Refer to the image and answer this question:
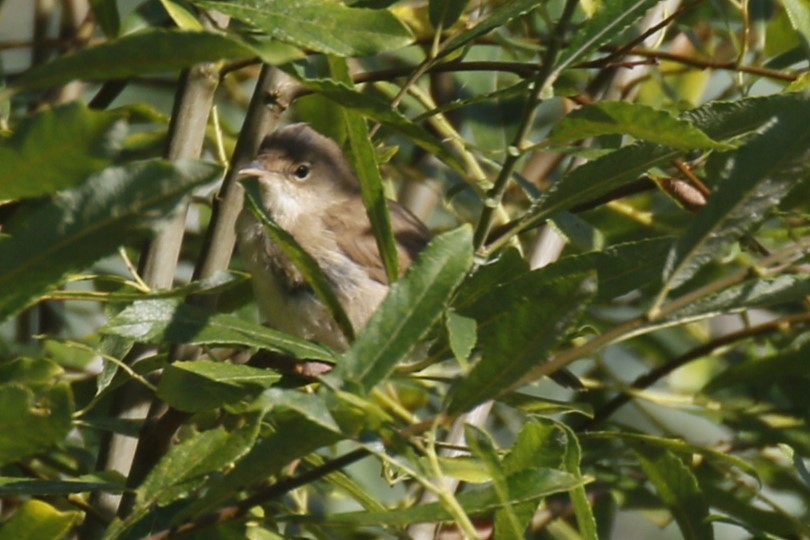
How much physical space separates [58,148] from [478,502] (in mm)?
619

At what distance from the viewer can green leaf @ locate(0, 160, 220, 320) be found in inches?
45.6

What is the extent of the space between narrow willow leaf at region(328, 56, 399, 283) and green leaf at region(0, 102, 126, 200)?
496mm

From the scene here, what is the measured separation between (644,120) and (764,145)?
15 centimetres

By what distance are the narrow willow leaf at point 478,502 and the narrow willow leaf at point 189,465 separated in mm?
129

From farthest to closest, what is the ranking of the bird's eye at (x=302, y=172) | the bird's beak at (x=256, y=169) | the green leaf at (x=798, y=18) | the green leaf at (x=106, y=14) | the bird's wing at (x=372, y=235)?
the bird's eye at (x=302, y=172)
the bird's wing at (x=372, y=235)
the bird's beak at (x=256, y=169)
the green leaf at (x=106, y=14)
the green leaf at (x=798, y=18)

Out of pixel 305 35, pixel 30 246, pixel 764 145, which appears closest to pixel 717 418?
pixel 764 145

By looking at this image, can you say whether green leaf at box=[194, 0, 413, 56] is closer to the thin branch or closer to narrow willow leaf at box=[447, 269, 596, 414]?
narrow willow leaf at box=[447, 269, 596, 414]

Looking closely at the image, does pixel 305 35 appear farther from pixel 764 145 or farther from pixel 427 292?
pixel 764 145

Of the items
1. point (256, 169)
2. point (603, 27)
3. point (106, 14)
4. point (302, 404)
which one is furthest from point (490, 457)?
point (256, 169)

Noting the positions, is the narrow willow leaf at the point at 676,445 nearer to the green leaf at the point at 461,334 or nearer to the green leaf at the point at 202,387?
the green leaf at the point at 461,334

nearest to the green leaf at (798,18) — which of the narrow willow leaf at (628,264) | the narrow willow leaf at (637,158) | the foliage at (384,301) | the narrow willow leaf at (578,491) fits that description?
the foliage at (384,301)

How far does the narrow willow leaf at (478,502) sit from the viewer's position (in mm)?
1395

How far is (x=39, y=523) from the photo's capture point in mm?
1460

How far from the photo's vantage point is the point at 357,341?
1.34m
